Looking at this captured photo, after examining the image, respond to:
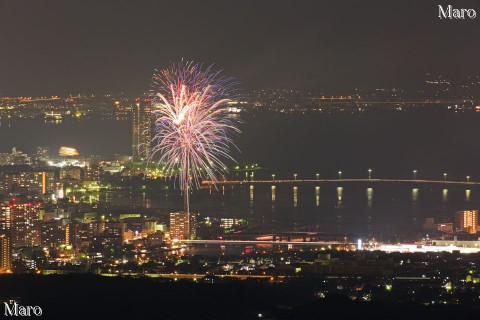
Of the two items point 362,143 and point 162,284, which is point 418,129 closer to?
point 362,143

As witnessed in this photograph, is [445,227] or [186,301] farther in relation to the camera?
[445,227]

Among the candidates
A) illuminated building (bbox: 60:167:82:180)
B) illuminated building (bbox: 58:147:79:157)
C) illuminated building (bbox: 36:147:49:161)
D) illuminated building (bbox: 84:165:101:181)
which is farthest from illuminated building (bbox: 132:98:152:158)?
illuminated building (bbox: 60:167:82:180)

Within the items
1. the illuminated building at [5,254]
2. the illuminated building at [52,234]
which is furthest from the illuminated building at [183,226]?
the illuminated building at [5,254]

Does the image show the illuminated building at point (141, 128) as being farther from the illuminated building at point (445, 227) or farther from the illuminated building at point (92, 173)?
the illuminated building at point (445, 227)

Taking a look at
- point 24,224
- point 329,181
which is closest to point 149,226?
point 24,224

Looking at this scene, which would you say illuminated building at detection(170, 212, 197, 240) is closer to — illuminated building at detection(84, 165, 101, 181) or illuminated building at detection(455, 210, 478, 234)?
illuminated building at detection(455, 210, 478, 234)

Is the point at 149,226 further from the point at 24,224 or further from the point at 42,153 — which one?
the point at 42,153
